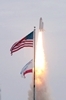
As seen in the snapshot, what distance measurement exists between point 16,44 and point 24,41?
896 millimetres

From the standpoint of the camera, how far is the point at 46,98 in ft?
289

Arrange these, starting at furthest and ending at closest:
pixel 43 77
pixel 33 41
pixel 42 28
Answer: pixel 43 77 < pixel 42 28 < pixel 33 41

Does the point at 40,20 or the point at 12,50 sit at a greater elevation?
the point at 40,20

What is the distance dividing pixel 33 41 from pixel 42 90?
24.2m

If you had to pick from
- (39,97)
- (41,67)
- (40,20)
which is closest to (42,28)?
(40,20)

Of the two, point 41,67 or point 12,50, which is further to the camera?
point 41,67

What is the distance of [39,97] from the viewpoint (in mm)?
87688

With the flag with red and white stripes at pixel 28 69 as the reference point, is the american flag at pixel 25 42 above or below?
above

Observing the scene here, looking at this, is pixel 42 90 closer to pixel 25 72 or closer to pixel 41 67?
pixel 41 67

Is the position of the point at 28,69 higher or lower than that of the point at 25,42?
lower

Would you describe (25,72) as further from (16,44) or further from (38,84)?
(38,84)

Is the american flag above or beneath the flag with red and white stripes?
above

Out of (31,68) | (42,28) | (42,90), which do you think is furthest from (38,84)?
(31,68)

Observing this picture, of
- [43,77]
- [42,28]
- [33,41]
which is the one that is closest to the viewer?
[33,41]
